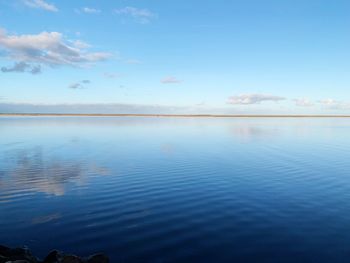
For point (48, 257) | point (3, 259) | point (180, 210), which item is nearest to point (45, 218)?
point (3, 259)

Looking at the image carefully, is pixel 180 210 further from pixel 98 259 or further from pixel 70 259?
pixel 70 259

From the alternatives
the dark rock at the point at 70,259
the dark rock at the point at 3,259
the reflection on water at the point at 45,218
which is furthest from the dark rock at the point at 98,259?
the reflection on water at the point at 45,218

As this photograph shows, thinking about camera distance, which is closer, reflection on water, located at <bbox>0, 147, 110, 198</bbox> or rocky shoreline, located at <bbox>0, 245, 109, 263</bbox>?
rocky shoreline, located at <bbox>0, 245, 109, 263</bbox>

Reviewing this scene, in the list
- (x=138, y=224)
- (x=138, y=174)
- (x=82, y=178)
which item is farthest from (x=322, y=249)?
(x=82, y=178)

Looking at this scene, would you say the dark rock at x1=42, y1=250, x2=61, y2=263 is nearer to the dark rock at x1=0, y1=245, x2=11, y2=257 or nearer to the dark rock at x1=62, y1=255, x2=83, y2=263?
the dark rock at x1=62, y1=255, x2=83, y2=263

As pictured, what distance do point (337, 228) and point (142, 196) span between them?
495 inches

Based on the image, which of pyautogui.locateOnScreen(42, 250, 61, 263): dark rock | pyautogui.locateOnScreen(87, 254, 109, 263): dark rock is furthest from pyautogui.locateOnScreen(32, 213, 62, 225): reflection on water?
pyautogui.locateOnScreen(87, 254, 109, 263): dark rock

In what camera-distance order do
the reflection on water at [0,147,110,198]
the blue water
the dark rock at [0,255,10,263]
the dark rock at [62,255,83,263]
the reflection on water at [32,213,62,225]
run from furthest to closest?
the reflection on water at [0,147,110,198] → the reflection on water at [32,213,62,225] → the blue water → the dark rock at [0,255,10,263] → the dark rock at [62,255,83,263]

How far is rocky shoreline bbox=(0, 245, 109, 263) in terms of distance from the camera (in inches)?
436

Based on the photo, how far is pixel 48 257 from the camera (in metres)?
11.7

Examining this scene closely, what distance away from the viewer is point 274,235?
15.6m

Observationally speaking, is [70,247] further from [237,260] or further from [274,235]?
[274,235]

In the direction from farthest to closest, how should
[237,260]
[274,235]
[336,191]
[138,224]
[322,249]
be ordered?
[336,191] < [138,224] < [274,235] < [322,249] < [237,260]

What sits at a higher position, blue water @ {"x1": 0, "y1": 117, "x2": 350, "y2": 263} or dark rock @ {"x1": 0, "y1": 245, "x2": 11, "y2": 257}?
dark rock @ {"x1": 0, "y1": 245, "x2": 11, "y2": 257}
